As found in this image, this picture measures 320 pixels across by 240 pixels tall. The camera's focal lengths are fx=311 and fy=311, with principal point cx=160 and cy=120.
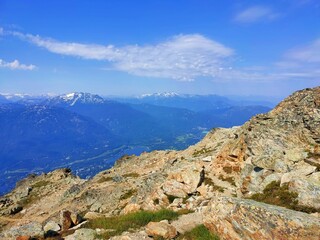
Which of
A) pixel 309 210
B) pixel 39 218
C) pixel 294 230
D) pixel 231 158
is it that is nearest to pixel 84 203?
pixel 39 218

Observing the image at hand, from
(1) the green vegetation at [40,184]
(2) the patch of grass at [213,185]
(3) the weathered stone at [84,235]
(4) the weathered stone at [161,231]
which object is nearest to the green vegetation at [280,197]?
(2) the patch of grass at [213,185]

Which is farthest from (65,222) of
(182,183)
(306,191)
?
(306,191)

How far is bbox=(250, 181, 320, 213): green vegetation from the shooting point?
71.7 ft

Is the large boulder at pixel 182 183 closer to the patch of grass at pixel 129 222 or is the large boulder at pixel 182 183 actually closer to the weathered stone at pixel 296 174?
the weathered stone at pixel 296 174

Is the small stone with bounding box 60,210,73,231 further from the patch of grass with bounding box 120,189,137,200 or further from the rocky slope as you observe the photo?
the patch of grass with bounding box 120,189,137,200

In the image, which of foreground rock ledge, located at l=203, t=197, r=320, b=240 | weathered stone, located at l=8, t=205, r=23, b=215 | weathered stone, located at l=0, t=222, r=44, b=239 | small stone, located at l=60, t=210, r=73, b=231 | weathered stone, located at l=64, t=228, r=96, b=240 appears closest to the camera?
foreground rock ledge, located at l=203, t=197, r=320, b=240

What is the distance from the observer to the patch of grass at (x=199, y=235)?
55.5 ft

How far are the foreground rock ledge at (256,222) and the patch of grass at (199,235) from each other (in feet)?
1.24

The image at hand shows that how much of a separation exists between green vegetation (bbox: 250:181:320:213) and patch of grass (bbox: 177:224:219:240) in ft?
25.5

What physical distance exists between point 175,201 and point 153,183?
15.9 m

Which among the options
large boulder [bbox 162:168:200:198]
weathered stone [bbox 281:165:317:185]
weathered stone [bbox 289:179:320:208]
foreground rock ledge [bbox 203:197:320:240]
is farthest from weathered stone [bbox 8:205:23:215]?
foreground rock ledge [bbox 203:197:320:240]

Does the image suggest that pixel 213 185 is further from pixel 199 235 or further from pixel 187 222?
pixel 199 235

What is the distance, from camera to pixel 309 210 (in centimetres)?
Result: 2112

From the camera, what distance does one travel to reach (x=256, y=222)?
15055 mm
